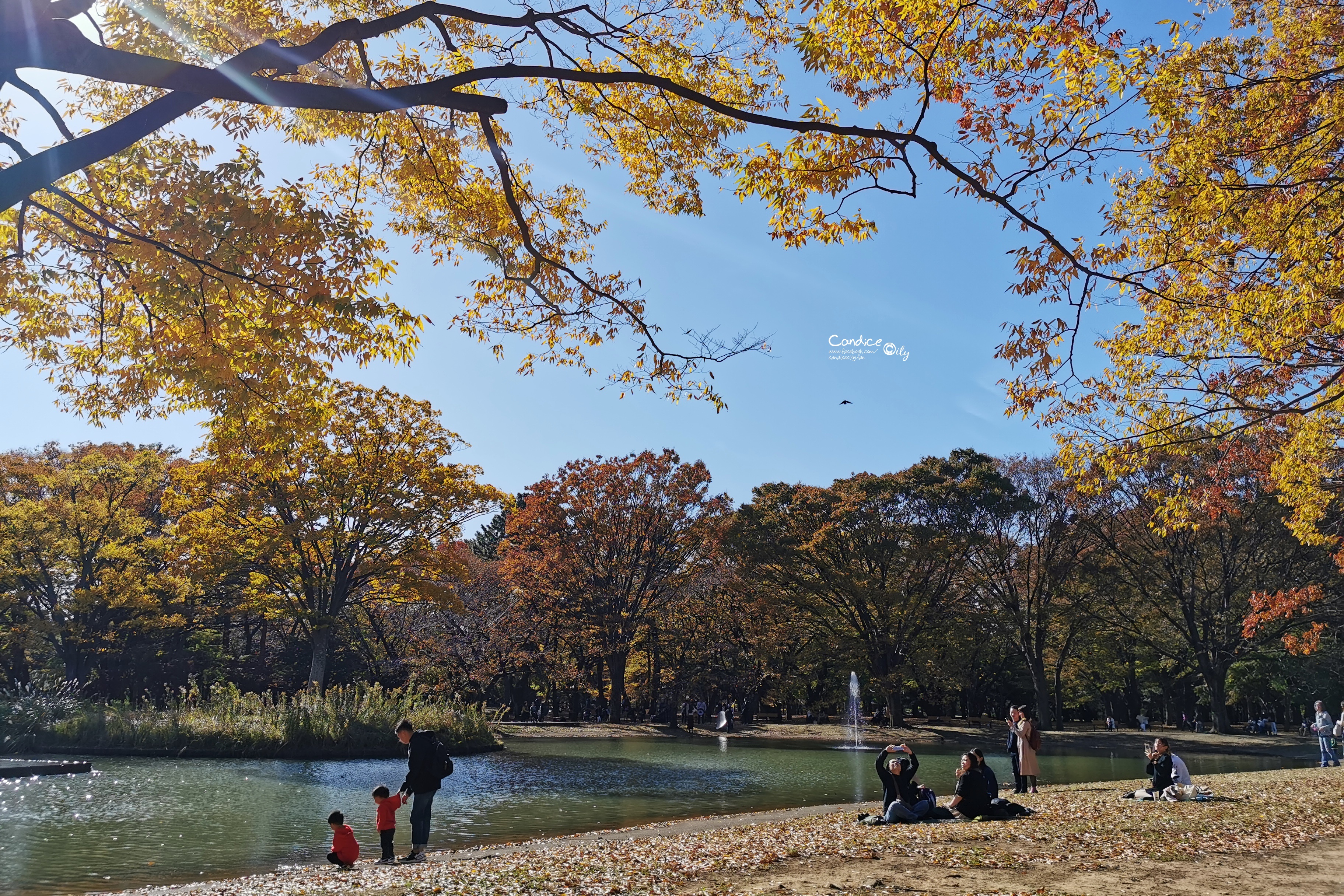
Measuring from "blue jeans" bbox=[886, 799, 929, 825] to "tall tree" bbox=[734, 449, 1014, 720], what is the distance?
943 inches

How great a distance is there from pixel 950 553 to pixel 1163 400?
2417 cm

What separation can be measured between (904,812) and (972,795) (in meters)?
0.93

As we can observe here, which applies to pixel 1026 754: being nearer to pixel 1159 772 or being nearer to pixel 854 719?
pixel 1159 772

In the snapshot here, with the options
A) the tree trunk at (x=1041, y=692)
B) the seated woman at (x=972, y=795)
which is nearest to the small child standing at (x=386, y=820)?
the seated woman at (x=972, y=795)

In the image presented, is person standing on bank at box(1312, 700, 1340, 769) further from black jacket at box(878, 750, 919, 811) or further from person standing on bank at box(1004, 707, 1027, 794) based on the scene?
black jacket at box(878, 750, 919, 811)

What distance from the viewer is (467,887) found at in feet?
19.0

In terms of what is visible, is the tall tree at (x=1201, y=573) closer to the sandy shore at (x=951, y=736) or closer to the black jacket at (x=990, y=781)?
the sandy shore at (x=951, y=736)

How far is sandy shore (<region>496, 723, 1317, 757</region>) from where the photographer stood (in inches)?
1127

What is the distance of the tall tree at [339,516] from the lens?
85.4 ft

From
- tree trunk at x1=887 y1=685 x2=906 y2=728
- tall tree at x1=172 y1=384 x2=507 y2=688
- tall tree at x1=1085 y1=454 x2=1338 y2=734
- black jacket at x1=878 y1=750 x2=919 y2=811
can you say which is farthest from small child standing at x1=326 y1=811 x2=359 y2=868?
tall tree at x1=1085 y1=454 x2=1338 y2=734

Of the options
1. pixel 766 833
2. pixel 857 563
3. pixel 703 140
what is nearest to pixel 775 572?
pixel 857 563

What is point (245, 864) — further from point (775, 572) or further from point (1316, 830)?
point (775, 572)

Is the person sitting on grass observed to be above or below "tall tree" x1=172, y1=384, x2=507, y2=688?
below

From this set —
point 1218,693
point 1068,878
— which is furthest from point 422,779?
point 1218,693
